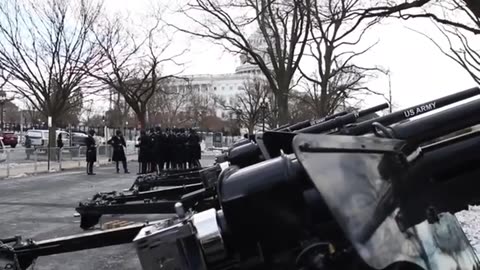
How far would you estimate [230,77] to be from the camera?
4301 inches

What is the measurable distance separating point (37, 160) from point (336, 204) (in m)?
27.3

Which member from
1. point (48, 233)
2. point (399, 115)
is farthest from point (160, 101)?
point (399, 115)

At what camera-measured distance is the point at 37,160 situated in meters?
27.2

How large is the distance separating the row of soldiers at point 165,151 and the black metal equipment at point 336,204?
21.0m

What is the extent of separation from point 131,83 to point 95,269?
3843 centimetres

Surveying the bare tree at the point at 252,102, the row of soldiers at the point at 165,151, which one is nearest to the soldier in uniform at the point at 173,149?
the row of soldiers at the point at 165,151

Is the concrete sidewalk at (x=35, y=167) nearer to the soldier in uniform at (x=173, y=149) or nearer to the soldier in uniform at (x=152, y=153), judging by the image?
the soldier in uniform at (x=152, y=153)

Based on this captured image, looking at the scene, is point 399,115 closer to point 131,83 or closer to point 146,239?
point 146,239

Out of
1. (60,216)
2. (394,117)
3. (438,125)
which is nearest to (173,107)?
(60,216)

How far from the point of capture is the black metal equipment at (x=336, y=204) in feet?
5.83

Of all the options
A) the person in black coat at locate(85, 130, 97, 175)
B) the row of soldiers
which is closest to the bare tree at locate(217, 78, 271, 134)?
the person in black coat at locate(85, 130, 97, 175)

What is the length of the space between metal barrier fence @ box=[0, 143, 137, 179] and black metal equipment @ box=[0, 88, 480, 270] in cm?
2260

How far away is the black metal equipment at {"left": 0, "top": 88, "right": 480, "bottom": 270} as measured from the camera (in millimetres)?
1778

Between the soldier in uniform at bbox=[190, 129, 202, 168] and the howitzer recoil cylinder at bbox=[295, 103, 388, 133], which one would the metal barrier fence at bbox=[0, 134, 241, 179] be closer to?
the soldier in uniform at bbox=[190, 129, 202, 168]
